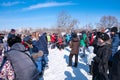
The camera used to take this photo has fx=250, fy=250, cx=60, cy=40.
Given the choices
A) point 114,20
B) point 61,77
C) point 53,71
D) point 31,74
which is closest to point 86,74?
point 61,77

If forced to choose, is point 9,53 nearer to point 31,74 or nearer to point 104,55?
point 31,74

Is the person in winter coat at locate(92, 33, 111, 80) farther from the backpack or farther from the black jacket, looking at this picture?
the backpack

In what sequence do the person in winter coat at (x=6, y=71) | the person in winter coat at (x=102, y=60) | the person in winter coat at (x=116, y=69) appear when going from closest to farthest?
the person in winter coat at (x=6, y=71) → the person in winter coat at (x=116, y=69) → the person in winter coat at (x=102, y=60)

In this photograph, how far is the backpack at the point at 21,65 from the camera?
4.28 m

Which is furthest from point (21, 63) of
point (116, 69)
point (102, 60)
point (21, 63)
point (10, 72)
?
point (102, 60)

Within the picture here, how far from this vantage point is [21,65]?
14.2 ft

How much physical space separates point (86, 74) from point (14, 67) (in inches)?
279

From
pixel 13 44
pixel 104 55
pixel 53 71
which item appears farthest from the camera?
pixel 53 71

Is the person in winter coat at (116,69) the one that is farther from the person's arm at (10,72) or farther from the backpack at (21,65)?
the person's arm at (10,72)

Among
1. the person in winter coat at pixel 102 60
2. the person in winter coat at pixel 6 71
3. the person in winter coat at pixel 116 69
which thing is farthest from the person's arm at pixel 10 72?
the person in winter coat at pixel 102 60

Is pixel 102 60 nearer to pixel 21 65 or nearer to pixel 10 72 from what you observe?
pixel 21 65

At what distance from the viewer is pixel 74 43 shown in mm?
13055

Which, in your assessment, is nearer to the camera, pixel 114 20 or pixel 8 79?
pixel 8 79

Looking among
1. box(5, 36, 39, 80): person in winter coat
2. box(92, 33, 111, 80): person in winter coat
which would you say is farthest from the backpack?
box(92, 33, 111, 80): person in winter coat
